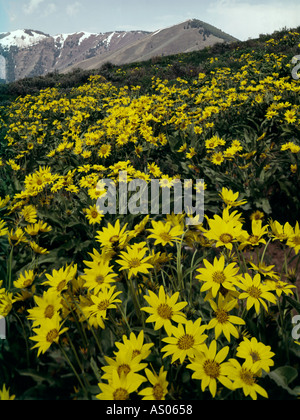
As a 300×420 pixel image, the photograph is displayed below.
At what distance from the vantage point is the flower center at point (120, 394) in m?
0.99

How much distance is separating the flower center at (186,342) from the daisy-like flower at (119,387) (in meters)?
0.21

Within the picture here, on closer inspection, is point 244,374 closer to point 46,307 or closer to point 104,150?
point 46,307

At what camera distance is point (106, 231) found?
154 centimetres

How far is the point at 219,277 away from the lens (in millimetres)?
1227

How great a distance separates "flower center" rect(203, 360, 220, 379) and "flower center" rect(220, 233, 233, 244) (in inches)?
21.1

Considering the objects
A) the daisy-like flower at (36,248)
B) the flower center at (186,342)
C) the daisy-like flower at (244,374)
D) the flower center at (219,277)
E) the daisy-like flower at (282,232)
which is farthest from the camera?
the daisy-like flower at (36,248)

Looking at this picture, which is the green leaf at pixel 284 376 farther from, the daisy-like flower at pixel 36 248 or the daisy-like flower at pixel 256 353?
the daisy-like flower at pixel 36 248

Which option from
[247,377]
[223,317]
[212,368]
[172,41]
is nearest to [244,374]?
[247,377]

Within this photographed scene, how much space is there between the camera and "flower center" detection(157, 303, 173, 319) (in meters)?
1.20

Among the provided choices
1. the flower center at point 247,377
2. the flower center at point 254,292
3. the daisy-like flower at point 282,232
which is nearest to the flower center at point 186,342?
the flower center at point 247,377

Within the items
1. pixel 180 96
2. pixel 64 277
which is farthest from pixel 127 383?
pixel 180 96

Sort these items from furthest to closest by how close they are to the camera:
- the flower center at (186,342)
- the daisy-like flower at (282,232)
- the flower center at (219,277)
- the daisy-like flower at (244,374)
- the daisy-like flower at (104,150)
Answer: the daisy-like flower at (104,150)
the daisy-like flower at (282,232)
the flower center at (219,277)
the flower center at (186,342)
the daisy-like flower at (244,374)

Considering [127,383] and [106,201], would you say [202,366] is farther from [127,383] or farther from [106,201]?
[106,201]

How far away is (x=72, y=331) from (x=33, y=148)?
5.23 m
